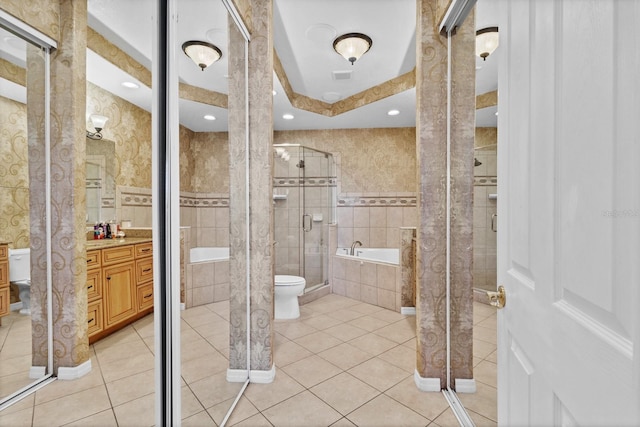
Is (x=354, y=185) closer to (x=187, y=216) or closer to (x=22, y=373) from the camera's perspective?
(x=187, y=216)

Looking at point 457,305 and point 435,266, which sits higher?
point 435,266

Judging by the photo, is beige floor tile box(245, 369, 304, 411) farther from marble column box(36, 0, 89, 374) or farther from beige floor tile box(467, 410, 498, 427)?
marble column box(36, 0, 89, 374)

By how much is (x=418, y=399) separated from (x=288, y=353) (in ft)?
3.30

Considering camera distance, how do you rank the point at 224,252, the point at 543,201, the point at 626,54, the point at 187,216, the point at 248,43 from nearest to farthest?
the point at 626,54 < the point at 543,201 < the point at 187,216 < the point at 224,252 < the point at 248,43

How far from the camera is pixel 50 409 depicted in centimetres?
60

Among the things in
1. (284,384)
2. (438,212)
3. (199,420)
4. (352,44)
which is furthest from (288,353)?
(352,44)

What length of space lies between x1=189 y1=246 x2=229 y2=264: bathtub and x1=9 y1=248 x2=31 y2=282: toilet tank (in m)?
0.76

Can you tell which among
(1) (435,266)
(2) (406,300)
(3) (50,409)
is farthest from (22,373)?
(2) (406,300)

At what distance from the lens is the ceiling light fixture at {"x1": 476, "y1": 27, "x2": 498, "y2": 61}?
4.92 feet

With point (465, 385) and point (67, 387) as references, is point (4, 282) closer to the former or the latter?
point (67, 387)

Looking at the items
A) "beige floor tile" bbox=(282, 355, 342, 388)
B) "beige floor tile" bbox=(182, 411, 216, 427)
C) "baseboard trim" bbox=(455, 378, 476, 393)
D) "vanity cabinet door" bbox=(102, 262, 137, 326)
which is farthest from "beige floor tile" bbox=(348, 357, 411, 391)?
"vanity cabinet door" bbox=(102, 262, 137, 326)

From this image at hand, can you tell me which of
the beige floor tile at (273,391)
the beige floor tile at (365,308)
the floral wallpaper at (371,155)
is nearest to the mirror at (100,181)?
the beige floor tile at (273,391)

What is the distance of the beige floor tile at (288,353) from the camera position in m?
2.22

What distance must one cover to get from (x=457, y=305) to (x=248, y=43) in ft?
7.01
